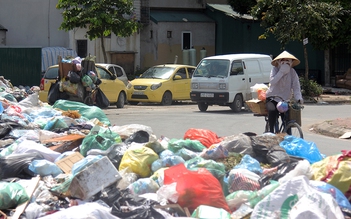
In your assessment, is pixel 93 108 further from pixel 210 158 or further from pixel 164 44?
pixel 164 44

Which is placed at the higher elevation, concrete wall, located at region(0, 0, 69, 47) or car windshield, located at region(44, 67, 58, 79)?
concrete wall, located at region(0, 0, 69, 47)

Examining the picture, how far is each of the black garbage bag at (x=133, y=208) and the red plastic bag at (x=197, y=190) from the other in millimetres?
302

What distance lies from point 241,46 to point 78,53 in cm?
964

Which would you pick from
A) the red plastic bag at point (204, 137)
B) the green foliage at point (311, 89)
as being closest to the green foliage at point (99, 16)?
the green foliage at point (311, 89)

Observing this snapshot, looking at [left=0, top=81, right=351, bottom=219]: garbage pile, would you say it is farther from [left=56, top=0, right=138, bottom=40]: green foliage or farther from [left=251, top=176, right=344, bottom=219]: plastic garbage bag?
[left=56, top=0, right=138, bottom=40]: green foliage

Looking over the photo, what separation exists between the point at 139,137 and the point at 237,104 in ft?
39.9

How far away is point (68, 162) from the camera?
805cm

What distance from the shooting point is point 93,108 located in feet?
43.3

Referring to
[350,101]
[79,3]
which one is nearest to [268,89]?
[350,101]

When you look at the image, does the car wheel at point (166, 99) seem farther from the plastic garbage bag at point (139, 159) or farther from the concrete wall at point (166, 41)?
the plastic garbage bag at point (139, 159)

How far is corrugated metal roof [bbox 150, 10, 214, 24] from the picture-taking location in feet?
117

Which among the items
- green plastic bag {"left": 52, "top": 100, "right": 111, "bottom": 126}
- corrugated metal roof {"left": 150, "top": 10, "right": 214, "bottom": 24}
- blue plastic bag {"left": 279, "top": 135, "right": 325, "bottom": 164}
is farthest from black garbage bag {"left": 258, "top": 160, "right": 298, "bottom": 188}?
corrugated metal roof {"left": 150, "top": 10, "right": 214, "bottom": 24}

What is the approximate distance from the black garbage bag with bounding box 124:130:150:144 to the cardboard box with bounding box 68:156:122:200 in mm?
2042

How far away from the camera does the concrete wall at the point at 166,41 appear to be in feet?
118
